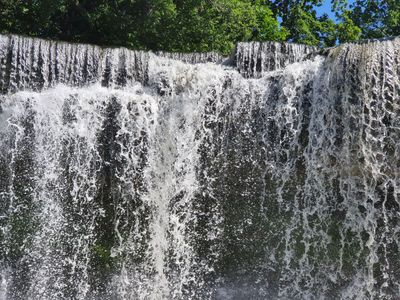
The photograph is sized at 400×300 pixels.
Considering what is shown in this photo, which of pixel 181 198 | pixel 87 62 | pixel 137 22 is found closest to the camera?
pixel 181 198

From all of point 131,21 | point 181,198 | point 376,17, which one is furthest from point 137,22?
point 376,17

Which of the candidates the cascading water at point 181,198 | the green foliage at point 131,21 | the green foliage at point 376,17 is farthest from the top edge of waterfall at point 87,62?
the green foliage at point 376,17

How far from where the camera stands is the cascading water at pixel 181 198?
23.4 ft

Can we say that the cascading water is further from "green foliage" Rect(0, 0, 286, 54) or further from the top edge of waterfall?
"green foliage" Rect(0, 0, 286, 54)

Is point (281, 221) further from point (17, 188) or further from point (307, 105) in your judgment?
point (17, 188)

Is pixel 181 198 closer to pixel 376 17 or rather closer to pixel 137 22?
pixel 137 22

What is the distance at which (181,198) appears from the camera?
288 inches

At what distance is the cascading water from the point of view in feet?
23.4

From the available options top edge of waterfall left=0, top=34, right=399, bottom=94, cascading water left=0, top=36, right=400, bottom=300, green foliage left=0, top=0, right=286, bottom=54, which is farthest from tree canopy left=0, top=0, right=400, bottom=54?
cascading water left=0, top=36, right=400, bottom=300

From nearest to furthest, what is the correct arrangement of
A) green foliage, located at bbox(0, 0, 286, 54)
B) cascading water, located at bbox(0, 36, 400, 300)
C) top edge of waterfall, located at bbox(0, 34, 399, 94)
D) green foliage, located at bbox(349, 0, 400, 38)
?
cascading water, located at bbox(0, 36, 400, 300) → top edge of waterfall, located at bbox(0, 34, 399, 94) → green foliage, located at bbox(0, 0, 286, 54) → green foliage, located at bbox(349, 0, 400, 38)

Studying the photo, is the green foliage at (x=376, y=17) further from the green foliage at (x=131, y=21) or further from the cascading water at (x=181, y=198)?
the cascading water at (x=181, y=198)

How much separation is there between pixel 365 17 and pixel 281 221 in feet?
41.3

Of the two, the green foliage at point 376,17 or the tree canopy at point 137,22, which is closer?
the tree canopy at point 137,22

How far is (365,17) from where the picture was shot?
1842cm
